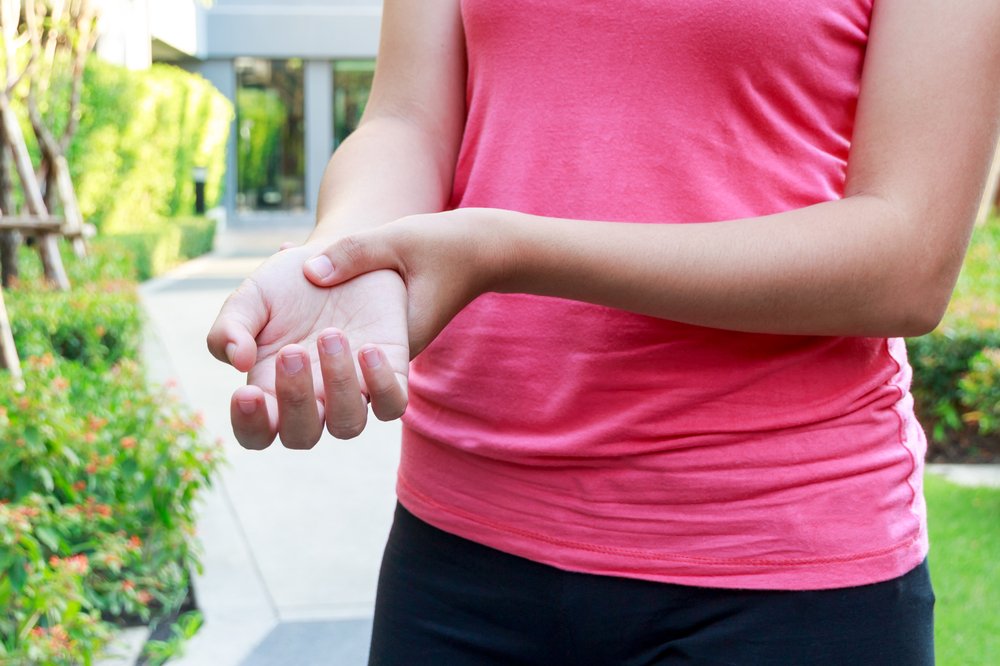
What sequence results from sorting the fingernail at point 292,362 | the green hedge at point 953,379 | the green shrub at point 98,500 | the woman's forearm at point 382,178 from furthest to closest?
the green hedge at point 953,379, the green shrub at point 98,500, the woman's forearm at point 382,178, the fingernail at point 292,362

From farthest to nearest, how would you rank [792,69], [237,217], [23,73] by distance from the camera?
[237,217], [23,73], [792,69]

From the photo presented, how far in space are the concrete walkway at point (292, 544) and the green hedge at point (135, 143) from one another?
21.5 feet

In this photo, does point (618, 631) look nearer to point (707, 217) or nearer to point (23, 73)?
point (707, 217)

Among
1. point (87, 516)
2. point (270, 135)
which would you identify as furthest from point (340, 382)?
point (270, 135)

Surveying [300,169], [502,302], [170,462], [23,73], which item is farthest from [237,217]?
[502,302]

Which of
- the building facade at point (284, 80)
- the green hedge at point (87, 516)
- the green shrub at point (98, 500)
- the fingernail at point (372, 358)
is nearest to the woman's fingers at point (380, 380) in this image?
the fingernail at point (372, 358)

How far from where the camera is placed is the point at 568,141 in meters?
1.23

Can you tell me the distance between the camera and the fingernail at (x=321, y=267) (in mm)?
1043

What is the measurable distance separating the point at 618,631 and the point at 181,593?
2822mm

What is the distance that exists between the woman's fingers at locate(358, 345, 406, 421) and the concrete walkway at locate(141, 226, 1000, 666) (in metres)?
2.56

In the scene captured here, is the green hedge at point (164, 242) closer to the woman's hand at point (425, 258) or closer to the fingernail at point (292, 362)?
the woman's hand at point (425, 258)

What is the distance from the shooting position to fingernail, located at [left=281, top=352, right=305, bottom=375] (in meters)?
0.91

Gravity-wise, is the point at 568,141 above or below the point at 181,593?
above

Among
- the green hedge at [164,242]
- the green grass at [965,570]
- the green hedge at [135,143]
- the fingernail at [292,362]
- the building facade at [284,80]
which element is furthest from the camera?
the building facade at [284,80]
